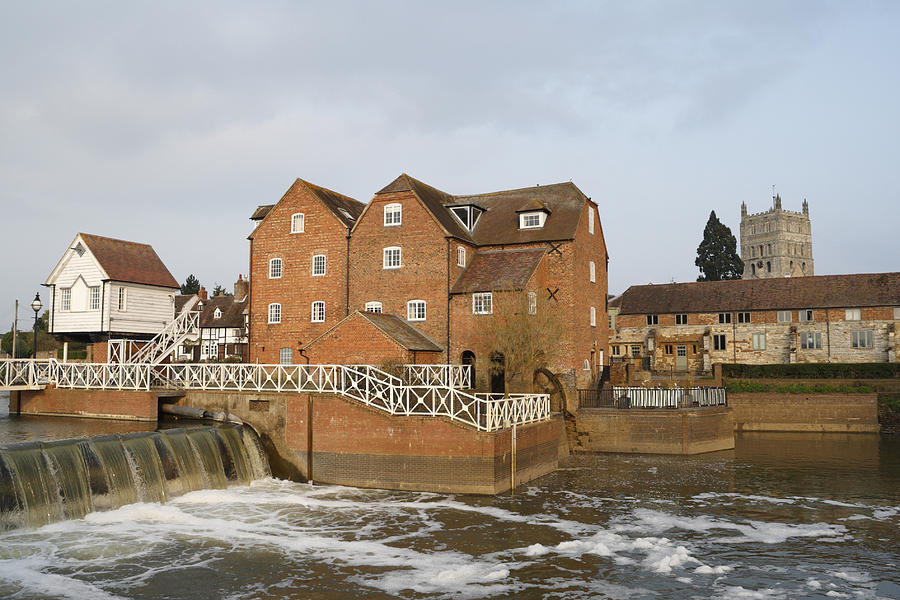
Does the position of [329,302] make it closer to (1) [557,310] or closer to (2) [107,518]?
(1) [557,310]

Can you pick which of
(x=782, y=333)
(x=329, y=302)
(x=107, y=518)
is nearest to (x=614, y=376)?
(x=329, y=302)

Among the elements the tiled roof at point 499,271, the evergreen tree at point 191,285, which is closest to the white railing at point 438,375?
the tiled roof at point 499,271

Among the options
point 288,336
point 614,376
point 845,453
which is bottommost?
point 845,453

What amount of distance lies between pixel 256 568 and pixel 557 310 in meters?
22.5

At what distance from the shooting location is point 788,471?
91.2ft

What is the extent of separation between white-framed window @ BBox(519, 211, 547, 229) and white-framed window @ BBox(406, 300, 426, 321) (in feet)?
23.7

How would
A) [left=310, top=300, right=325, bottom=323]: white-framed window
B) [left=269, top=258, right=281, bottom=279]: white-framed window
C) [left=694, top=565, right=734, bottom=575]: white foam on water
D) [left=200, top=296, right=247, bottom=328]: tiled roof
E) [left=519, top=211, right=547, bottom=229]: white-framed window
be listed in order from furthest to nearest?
1. [left=200, top=296, right=247, bottom=328]: tiled roof
2. [left=269, top=258, right=281, bottom=279]: white-framed window
3. [left=310, top=300, right=325, bottom=323]: white-framed window
4. [left=519, top=211, right=547, bottom=229]: white-framed window
5. [left=694, top=565, right=734, bottom=575]: white foam on water

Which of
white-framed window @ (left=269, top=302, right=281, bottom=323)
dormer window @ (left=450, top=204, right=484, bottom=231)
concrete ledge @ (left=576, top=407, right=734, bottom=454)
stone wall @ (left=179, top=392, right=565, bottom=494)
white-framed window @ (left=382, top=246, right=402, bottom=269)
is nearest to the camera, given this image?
stone wall @ (left=179, top=392, right=565, bottom=494)

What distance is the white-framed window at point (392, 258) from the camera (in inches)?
1480

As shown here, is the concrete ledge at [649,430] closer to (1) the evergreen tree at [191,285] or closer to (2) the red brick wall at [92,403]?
(2) the red brick wall at [92,403]

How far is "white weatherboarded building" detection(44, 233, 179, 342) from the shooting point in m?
37.7

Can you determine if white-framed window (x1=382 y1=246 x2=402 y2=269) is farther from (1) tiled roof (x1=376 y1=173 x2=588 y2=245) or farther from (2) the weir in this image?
(2) the weir

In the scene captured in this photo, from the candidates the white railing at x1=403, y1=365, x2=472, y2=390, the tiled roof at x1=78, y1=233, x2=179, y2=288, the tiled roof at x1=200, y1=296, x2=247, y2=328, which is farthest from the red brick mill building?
the tiled roof at x1=200, y1=296, x2=247, y2=328

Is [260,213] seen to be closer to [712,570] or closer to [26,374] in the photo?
[26,374]
